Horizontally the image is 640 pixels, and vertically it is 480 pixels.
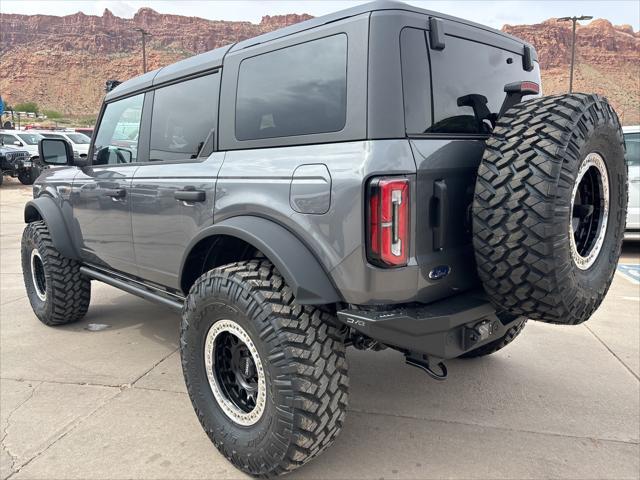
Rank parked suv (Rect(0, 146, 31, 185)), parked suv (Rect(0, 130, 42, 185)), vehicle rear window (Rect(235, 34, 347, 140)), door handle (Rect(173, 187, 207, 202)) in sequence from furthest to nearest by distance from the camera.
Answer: parked suv (Rect(0, 130, 42, 185)), parked suv (Rect(0, 146, 31, 185)), door handle (Rect(173, 187, 207, 202)), vehicle rear window (Rect(235, 34, 347, 140))

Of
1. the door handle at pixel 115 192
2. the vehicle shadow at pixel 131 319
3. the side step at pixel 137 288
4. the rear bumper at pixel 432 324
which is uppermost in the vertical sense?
the door handle at pixel 115 192

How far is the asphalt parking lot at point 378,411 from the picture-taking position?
2545 millimetres

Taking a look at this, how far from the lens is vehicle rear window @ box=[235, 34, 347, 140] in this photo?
2.26 m

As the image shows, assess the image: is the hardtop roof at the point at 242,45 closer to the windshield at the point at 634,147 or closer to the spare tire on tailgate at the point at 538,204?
the spare tire on tailgate at the point at 538,204

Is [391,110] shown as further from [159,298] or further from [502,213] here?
[159,298]

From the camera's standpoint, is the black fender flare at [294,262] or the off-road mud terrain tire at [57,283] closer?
the black fender flare at [294,262]

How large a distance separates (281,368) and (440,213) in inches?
36.5

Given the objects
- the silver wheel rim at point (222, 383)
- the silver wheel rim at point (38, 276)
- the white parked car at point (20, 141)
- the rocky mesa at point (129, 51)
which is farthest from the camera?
the rocky mesa at point (129, 51)

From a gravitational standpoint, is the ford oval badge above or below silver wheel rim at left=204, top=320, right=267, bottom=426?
above

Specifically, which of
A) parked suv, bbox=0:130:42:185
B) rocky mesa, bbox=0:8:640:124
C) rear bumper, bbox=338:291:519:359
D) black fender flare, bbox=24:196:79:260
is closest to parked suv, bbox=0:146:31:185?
parked suv, bbox=0:130:42:185

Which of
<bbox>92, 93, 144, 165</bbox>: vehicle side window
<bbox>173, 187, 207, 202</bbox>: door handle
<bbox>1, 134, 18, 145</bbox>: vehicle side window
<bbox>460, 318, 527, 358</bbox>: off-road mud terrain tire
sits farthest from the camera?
<bbox>1, 134, 18, 145</bbox>: vehicle side window

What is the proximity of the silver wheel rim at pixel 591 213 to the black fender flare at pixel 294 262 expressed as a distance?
1.18m

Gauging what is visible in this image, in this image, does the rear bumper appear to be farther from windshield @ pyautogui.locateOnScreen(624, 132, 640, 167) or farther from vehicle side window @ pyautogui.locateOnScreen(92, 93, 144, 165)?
windshield @ pyautogui.locateOnScreen(624, 132, 640, 167)

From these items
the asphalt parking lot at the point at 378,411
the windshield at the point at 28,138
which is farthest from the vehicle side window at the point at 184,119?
the windshield at the point at 28,138
